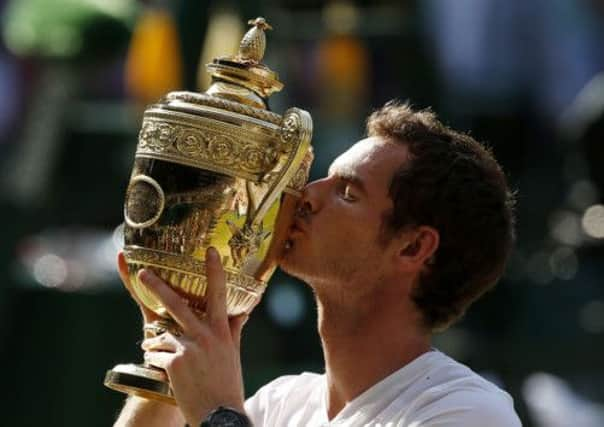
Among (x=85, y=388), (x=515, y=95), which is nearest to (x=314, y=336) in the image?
(x=85, y=388)

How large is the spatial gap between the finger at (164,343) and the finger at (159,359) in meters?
0.01

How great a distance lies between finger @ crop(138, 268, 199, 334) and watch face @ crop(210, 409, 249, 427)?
0.19 metres

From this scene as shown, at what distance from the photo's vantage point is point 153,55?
10289 millimetres

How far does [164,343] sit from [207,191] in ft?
1.09

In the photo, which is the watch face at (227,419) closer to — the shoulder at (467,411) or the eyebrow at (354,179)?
the shoulder at (467,411)

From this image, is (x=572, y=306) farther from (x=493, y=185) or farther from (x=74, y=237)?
(x=493, y=185)

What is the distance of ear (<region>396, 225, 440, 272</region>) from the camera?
12.1 ft

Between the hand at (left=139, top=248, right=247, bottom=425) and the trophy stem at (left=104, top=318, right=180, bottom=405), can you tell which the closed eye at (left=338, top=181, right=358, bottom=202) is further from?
the trophy stem at (left=104, top=318, right=180, bottom=405)

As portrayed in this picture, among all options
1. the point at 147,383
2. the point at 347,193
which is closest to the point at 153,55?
the point at 347,193

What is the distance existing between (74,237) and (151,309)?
6.50 meters

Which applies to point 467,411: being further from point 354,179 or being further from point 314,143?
point 314,143

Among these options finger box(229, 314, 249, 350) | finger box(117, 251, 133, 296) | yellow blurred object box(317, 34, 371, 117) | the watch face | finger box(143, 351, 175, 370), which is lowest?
the watch face

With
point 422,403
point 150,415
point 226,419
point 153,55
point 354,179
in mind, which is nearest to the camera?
point 226,419

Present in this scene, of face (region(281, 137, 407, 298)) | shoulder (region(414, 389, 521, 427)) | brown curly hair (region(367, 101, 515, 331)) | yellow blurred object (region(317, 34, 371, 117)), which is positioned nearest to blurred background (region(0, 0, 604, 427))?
yellow blurred object (region(317, 34, 371, 117))
